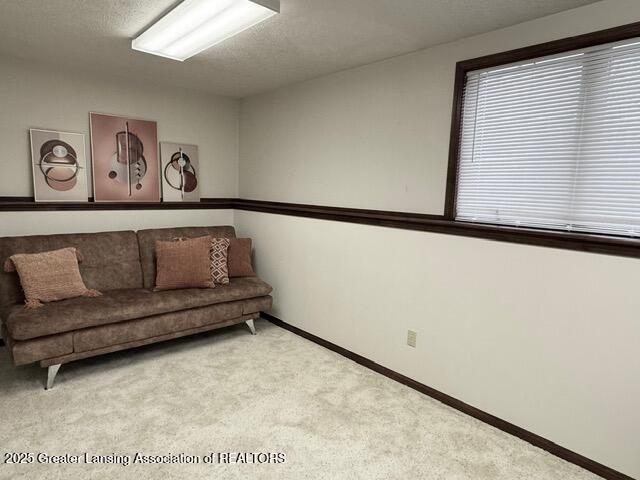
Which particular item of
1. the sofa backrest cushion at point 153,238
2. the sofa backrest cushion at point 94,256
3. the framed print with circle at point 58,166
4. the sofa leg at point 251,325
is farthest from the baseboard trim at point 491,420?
the framed print with circle at point 58,166

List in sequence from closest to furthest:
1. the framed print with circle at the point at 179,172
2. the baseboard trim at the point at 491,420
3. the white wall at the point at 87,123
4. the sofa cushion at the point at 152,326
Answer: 1. the baseboard trim at the point at 491,420
2. the sofa cushion at the point at 152,326
3. the white wall at the point at 87,123
4. the framed print with circle at the point at 179,172

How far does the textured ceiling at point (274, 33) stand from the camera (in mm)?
2023

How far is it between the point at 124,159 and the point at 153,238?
815 millimetres

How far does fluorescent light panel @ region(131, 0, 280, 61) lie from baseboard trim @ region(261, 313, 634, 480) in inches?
96.2

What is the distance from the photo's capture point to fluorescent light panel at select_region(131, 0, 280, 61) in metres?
1.99

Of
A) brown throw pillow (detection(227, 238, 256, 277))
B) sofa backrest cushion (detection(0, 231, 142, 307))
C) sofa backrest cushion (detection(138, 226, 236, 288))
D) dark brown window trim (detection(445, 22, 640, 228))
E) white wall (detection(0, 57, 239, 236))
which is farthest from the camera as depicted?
brown throw pillow (detection(227, 238, 256, 277))

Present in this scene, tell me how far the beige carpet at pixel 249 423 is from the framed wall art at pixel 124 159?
1530 mm

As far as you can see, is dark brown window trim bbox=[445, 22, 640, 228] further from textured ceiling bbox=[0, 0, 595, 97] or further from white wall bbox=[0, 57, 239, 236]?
white wall bbox=[0, 57, 239, 236]

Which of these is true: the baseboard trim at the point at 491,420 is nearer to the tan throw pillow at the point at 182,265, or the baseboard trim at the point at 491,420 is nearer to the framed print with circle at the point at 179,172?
the tan throw pillow at the point at 182,265

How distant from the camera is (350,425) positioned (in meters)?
2.25

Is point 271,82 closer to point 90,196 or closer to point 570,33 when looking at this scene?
point 90,196

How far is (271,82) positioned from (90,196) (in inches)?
76.8

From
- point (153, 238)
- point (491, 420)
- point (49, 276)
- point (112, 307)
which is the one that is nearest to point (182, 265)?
point (153, 238)

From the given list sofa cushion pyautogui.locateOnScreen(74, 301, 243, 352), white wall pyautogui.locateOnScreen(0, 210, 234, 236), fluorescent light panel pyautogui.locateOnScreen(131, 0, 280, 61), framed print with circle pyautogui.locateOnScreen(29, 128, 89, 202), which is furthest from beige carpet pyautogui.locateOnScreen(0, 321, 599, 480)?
fluorescent light panel pyautogui.locateOnScreen(131, 0, 280, 61)
